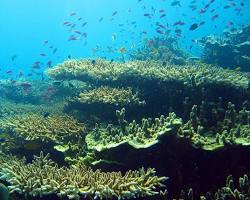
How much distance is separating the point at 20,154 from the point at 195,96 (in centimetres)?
431

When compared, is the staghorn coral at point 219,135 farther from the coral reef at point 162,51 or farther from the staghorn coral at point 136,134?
the coral reef at point 162,51

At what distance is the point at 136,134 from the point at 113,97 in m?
2.26

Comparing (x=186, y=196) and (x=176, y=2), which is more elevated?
(x=176, y=2)

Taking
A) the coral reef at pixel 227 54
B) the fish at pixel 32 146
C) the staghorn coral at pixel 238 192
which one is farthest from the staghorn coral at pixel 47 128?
the coral reef at pixel 227 54

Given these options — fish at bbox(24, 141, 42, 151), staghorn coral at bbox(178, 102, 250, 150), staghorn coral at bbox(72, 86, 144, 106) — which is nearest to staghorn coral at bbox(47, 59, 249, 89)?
staghorn coral at bbox(72, 86, 144, 106)

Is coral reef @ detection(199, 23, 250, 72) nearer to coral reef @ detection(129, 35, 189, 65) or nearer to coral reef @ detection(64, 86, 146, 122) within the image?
coral reef @ detection(129, 35, 189, 65)

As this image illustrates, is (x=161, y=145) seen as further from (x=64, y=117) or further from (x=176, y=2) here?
(x=176, y=2)

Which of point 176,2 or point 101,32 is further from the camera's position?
point 101,32

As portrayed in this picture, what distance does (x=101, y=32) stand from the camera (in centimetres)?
19362

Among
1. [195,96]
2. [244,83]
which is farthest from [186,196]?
[244,83]

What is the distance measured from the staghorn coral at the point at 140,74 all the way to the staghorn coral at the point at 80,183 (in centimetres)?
352

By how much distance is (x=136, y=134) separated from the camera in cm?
570

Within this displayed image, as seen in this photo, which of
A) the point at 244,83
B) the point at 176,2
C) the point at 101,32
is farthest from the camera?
the point at 101,32

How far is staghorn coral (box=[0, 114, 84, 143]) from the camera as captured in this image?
7098 mm
